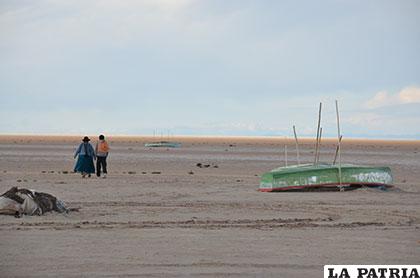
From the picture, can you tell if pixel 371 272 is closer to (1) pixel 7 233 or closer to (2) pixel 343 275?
(2) pixel 343 275

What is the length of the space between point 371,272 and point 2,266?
14.9 ft

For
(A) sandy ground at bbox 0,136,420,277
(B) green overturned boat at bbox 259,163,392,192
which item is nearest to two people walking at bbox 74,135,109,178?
(A) sandy ground at bbox 0,136,420,277

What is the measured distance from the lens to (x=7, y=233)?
12.7 metres

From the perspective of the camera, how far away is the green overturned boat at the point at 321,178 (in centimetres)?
2120

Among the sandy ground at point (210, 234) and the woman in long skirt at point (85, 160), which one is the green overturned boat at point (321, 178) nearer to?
the sandy ground at point (210, 234)

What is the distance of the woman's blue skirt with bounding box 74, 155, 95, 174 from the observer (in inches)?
1037

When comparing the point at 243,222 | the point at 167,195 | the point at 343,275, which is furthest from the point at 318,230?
the point at 167,195

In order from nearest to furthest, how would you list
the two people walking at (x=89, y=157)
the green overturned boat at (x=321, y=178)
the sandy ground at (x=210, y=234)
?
the sandy ground at (x=210, y=234) → the green overturned boat at (x=321, y=178) → the two people walking at (x=89, y=157)

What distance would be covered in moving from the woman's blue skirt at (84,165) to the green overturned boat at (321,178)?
711cm

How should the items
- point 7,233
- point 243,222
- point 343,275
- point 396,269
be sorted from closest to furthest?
point 343,275 → point 396,269 → point 7,233 → point 243,222

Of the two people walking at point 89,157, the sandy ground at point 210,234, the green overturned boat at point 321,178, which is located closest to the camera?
the sandy ground at point 210,234

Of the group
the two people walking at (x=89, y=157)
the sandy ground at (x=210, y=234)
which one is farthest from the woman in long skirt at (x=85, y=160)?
the sandy ground at (x=210, y=234)

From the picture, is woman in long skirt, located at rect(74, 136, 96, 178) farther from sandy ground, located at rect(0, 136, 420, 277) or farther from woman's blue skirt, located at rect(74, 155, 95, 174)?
sandy ground, located at rect(0, 136, 420, 277)

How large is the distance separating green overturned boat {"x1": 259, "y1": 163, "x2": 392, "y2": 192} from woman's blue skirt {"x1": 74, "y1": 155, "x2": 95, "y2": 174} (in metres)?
7.11
